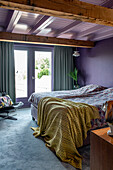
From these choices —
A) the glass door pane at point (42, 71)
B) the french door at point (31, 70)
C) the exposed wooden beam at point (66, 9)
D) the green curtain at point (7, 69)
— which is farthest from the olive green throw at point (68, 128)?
the glass door pane at point (42, 71)

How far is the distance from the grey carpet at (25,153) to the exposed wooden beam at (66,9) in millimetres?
2050

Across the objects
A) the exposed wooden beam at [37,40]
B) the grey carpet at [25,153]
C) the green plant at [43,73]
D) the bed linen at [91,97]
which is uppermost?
the exposed wooden beam at [37,40]

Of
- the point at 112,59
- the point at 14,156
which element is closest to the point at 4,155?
the point at 14,156

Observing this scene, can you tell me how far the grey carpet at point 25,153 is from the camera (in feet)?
6.81

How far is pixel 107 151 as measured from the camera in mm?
1168

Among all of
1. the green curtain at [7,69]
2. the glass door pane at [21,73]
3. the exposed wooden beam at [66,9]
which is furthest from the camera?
the glass door pane at [21,73]

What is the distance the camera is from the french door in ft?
17.7

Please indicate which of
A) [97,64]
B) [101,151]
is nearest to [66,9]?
[101,151]

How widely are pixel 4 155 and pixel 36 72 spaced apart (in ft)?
12.1

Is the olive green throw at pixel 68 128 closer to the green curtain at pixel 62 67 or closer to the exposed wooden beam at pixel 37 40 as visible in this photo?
the exposed wooden beam at pixel 37 40

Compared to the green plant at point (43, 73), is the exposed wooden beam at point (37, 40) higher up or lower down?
higher up

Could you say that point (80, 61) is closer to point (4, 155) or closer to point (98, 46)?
point (98, 46)

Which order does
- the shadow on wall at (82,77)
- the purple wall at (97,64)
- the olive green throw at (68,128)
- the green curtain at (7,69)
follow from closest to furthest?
the olive green throw at (68,128) → the purple wall at (97,64) → the green curtain at (7,69) → the shadow on wall at (82,77)

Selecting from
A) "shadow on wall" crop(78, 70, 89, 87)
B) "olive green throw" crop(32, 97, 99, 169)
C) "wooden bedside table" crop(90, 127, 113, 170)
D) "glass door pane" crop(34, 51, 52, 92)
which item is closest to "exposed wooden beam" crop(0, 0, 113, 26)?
"olive green throw" crop(32, 97, 99, 169)
